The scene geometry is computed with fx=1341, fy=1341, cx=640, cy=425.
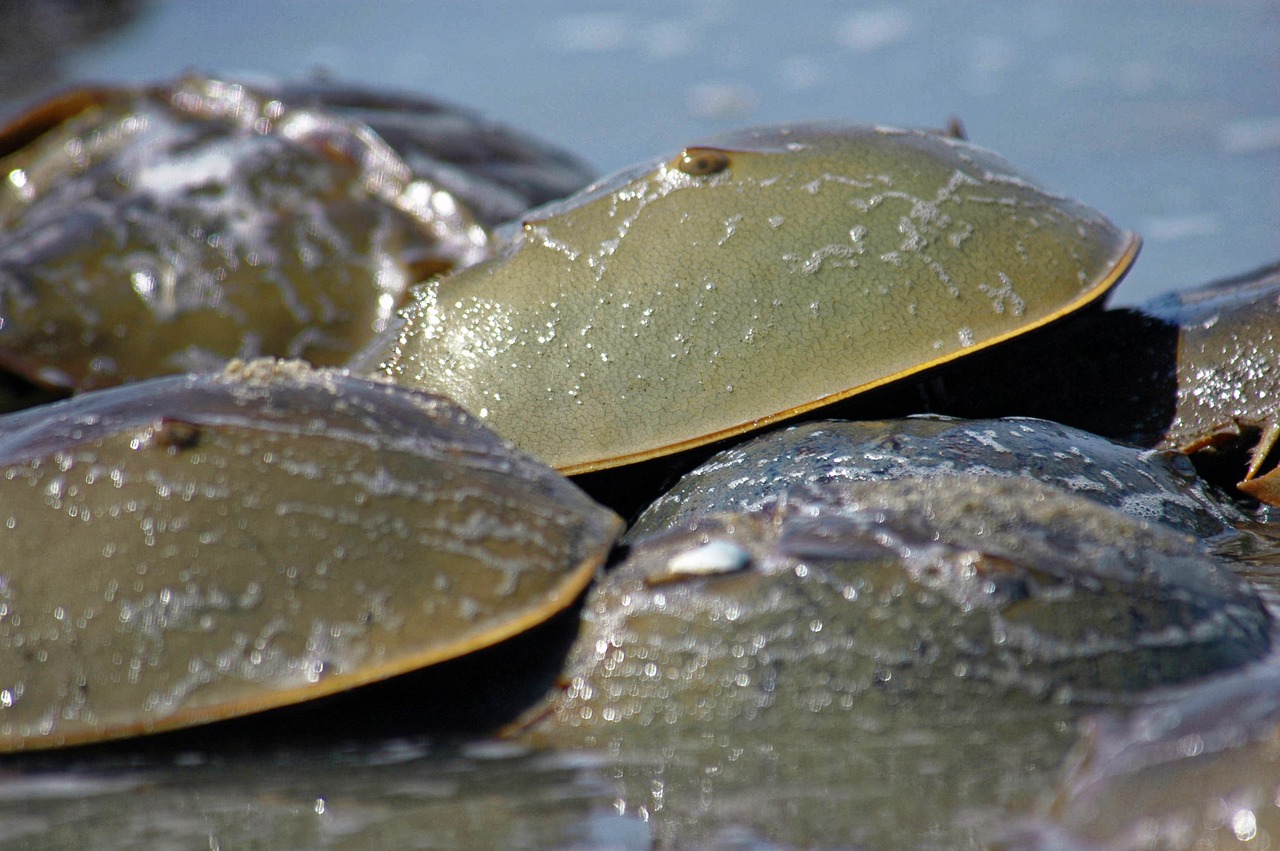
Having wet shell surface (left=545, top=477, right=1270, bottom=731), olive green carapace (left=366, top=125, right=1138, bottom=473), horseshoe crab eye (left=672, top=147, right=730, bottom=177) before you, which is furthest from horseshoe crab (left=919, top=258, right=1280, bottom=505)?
wet shell surface (left=545, top=477, right=1270, bottom=731)

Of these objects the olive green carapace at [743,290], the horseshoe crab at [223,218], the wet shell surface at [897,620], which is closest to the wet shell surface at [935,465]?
the olive green carapace at [743,290]

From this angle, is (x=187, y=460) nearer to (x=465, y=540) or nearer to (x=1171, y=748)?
(x=465, y=540)

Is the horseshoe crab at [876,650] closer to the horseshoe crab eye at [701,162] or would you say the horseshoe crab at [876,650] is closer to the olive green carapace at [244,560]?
the olive green carapace at [244,560]

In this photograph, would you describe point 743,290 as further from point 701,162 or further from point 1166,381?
point 1166,381

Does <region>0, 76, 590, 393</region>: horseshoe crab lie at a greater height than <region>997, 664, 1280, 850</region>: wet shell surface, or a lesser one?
lesser

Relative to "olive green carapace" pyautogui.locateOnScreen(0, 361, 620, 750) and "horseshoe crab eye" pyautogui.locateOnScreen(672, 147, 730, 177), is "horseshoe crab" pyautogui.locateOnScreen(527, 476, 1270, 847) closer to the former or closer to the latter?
"olive green carapace" pyautogui.locateOnScreen(0, 361, 620, 750)

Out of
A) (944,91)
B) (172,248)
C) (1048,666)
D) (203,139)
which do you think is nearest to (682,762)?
(1048,666)
